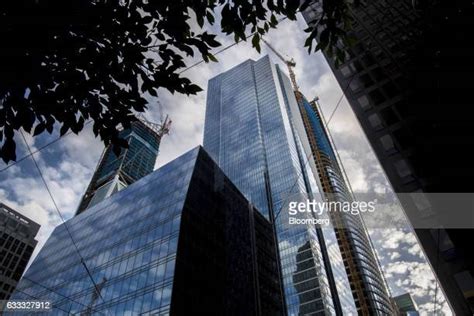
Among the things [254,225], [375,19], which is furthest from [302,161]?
[375,19]

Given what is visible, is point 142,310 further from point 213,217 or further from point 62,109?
point 62,109

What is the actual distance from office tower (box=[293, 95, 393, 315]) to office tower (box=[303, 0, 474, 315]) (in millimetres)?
103626

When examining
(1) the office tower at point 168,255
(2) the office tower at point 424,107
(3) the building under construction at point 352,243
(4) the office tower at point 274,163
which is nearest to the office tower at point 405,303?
(3) the building under construction at point 352,243

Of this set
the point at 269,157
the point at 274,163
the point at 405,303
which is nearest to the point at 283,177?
the point at 274,163

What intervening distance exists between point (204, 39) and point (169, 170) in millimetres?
48992

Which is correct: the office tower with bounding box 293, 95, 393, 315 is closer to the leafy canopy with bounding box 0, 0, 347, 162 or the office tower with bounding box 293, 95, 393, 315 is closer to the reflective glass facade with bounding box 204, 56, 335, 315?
the reflective glass facade with bounding box 204, 56, 335, 315

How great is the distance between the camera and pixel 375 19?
104ft

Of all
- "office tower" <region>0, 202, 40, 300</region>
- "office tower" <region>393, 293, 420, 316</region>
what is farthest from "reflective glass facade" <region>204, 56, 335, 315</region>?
"office tower" <region>393, 293, 420, 316</region>

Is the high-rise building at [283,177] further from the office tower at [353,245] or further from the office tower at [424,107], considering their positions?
the office tower at [424,107]

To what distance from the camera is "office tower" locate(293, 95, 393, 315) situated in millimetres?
115025

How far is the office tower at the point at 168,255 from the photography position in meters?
36.4

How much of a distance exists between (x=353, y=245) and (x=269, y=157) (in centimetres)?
5169

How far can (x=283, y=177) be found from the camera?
109m

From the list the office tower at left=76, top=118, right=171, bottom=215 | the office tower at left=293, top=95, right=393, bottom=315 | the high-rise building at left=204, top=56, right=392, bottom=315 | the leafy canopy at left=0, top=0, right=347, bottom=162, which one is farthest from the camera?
the office tower at left=76, top=118, right=171, bottom=215
